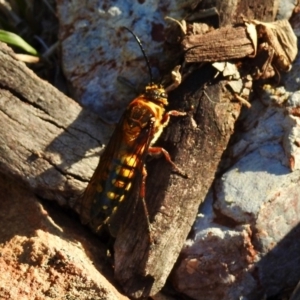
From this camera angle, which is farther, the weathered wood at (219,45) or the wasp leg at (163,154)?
the weathered wood at (219,45)

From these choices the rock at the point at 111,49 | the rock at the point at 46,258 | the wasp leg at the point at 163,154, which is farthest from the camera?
the rock at the point at 111,49

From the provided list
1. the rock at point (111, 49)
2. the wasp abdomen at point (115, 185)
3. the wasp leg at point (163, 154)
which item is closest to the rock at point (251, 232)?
the wasp leg at point (163, 154)

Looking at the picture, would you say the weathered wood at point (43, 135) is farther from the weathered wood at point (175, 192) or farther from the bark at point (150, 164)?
the weathered wood at point (175, 192)

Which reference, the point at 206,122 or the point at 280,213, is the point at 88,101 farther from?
the point at 280,213

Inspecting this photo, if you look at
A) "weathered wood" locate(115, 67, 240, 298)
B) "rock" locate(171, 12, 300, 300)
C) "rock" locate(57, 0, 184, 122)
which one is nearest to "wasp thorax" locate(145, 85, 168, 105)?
"weathered wood" locate(115, 67, 240, 298)

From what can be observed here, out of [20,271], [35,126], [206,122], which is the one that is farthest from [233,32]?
[20,271]

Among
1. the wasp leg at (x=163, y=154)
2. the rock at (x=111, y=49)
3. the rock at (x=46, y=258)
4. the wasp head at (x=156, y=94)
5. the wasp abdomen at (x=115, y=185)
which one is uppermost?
the rock at (x=111, y=49)

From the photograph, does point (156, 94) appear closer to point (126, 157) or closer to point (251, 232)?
point (126, 157)
